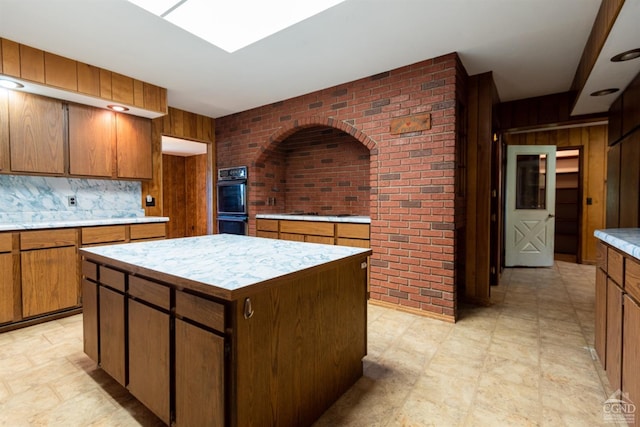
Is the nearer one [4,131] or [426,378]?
[426,378]

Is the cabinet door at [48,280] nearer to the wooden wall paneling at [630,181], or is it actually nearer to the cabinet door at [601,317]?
the cabinet door at [601,317]

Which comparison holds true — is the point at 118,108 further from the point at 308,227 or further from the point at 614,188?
the point at 614,188

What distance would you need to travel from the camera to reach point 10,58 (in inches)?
103

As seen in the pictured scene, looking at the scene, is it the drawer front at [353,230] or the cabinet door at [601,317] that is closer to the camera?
the cabinet door at [601,317]

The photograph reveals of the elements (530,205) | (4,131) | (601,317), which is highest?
(4,131)

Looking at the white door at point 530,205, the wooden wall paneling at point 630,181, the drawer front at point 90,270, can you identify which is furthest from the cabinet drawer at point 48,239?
the white door at point 530,205

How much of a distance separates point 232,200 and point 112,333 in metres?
3.27

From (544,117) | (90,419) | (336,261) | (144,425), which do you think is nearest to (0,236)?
(90,419)

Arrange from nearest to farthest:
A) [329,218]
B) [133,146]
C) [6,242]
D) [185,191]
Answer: [6,242] → [329,218] → [133,146] → [185,191]

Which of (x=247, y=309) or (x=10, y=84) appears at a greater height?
(x=10, y=84)

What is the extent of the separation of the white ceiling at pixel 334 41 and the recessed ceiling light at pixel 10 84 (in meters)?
0.38

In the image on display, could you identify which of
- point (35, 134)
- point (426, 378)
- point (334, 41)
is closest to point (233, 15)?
point (334, 41)

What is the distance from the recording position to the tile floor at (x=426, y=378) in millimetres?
1593

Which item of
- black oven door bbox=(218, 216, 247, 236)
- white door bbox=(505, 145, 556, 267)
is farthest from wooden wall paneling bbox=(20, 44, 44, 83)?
white door bbox=(505, 145, 556, 267)
